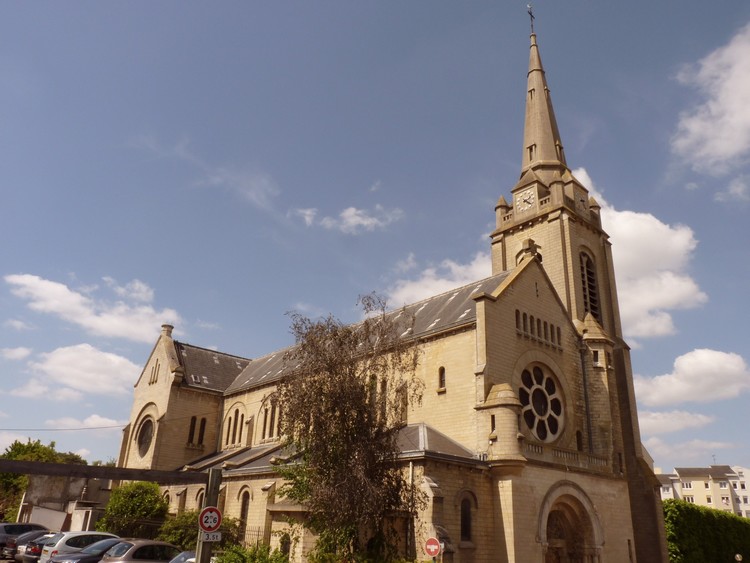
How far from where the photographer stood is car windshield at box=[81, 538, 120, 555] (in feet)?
70.5

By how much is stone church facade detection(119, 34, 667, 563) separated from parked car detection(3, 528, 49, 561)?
8842mm

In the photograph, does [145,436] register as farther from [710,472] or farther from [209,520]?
[710,472]

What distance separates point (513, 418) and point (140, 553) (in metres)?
15.6

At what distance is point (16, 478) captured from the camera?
181 ft

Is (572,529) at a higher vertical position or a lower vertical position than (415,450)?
lower

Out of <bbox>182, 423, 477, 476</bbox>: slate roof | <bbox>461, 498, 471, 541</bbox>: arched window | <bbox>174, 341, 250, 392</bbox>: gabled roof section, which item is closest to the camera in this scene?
<bbox>182, 423, 477, 476</bbox>: slate roof

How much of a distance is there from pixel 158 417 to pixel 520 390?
28.4 meters

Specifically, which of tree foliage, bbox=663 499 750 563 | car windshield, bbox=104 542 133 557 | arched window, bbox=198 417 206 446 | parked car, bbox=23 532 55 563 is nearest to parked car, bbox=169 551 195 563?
car windshield, bbox=104 542 133 557

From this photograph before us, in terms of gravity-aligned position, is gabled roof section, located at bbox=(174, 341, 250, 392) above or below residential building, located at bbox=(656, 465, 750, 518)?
above

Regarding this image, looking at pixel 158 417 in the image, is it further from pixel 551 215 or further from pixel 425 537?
pixel 551 215

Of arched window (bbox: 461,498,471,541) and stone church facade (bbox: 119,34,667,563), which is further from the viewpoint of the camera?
stone church facade (bbox: 119,34,667,563)

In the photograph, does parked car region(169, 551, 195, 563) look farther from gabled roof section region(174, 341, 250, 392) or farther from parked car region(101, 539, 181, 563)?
gabled roof section region(174, 341, 250, 392)

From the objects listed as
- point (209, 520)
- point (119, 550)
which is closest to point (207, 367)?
point (119, 550)

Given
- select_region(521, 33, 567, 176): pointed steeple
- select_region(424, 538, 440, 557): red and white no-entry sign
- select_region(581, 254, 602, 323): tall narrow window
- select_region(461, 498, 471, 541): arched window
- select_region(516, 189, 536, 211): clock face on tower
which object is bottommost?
select_region(424, 538, 440, 557): red and white no-entry sign
